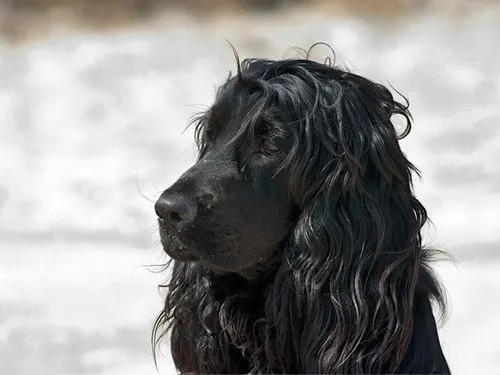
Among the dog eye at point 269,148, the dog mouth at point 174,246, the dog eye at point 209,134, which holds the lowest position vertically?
the dog mouth at point 174,246

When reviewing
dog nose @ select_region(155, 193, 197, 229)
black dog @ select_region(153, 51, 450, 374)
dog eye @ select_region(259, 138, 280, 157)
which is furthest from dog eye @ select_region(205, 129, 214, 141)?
dog nose @ select_region(155, 193, 197, 229)

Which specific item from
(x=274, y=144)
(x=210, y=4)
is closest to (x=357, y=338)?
(x=274, y=144)

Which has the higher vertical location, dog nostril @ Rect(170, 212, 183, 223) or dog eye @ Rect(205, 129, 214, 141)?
dog eye @ Rect(205, 129, 214, 141)

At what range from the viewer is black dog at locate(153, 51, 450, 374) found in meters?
2.66

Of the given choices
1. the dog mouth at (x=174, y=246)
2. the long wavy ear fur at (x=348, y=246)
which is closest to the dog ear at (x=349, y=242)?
the long wavy ear fur at (x=348, y=246)

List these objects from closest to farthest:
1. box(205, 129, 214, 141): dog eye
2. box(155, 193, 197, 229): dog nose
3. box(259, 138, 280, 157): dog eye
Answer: box(155, 193, 197, 229): dog nose < box(259, 138, 280, 157): dog eye < box(205, 129, 214, 141): dog eye

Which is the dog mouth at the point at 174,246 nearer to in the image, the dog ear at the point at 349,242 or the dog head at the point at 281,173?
the dog head at the point at 281,173

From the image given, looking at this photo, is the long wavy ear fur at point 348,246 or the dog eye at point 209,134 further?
the dog eye at point 209,134

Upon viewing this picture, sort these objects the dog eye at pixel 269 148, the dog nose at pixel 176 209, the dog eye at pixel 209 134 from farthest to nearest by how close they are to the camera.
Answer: the dog eye at pixel 209 134 < the dog eye at pixel 269 148 < the dog nose at pixel 176 209

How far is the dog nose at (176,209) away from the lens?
2.61 metres

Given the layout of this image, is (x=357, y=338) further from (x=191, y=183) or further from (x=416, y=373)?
(x=191, y=183)

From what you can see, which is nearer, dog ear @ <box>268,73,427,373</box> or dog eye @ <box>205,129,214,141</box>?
dog ear @ <box>268,73,427,373</box>

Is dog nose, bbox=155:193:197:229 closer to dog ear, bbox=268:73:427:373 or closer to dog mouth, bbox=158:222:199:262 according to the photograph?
dog mouth, bbox=158:222:199:262

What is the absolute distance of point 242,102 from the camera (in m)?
2.94
